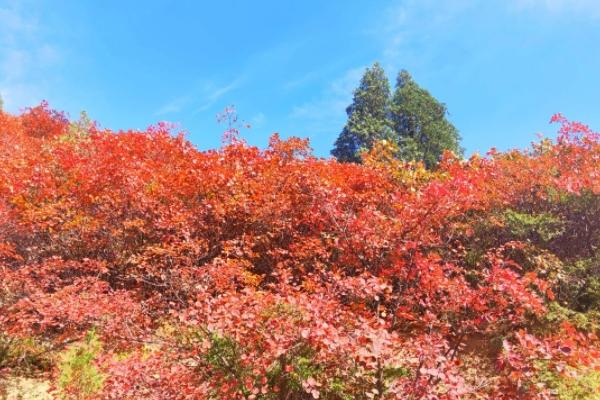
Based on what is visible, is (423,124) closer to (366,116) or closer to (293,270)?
(366,116)

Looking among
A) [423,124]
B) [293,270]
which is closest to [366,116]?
[423,124]

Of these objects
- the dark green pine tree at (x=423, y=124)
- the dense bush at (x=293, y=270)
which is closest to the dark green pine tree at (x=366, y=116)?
the dark green pine tree at (x=423, y=124)

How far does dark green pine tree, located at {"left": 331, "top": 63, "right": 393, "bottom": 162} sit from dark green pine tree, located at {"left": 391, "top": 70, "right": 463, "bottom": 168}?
907 millimetres

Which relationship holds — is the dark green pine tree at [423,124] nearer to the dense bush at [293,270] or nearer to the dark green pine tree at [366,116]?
the dark green pine tree at [366,116]

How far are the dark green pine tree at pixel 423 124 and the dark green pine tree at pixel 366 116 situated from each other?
0.91 meters

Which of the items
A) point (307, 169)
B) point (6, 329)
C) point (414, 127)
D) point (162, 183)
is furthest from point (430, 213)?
point (414, 127)

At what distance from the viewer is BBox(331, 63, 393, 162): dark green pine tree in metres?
31.1

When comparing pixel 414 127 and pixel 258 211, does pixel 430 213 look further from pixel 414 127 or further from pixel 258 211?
pixel 414 127

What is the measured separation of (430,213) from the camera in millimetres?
9195

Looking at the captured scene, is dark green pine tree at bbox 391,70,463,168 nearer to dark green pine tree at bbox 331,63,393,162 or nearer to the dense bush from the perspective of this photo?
dark green pine tree at bbox 331,63,393,162

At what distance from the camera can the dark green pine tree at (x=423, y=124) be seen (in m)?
30.8

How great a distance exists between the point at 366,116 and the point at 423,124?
4.16 m

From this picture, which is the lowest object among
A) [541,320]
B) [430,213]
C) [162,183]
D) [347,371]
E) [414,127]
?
[347,371]

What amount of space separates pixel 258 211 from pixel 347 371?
6.37 meters
